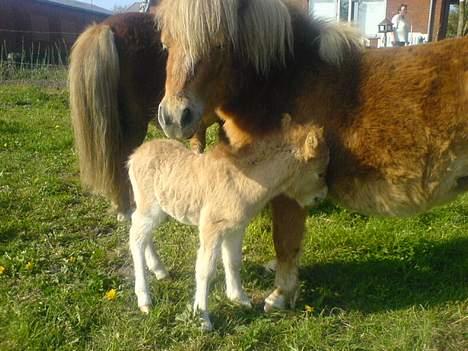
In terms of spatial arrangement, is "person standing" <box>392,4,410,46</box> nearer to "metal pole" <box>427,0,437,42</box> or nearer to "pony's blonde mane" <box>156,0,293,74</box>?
"metal pole" <box>427,0,437,42</box>

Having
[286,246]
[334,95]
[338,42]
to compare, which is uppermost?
[338,42]

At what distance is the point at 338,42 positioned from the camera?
3.04m

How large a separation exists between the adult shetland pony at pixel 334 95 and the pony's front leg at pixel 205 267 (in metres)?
0.48

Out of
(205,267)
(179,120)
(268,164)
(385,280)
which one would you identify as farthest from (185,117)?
(385,280)

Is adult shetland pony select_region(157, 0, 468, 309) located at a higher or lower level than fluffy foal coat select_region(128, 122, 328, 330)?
higher

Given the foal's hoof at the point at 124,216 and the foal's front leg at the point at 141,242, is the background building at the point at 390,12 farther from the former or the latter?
the foal's front leg at the point at 141,242

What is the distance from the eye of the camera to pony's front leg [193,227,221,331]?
283 centimetres

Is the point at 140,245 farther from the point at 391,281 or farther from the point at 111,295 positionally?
the point at 391,281

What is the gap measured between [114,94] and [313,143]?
2084 mm

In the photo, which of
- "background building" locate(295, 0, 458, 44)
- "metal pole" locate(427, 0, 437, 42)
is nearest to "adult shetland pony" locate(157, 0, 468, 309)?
"background building" locate(295, 0, 458, 44)

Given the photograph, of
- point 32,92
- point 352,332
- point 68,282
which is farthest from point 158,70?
point 32,92

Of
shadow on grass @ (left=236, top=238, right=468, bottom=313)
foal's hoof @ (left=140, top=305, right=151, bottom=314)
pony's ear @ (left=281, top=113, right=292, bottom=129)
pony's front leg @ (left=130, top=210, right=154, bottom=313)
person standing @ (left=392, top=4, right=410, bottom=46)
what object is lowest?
shadow on grass @ (left=236, top=238, right=468, bottom=313)

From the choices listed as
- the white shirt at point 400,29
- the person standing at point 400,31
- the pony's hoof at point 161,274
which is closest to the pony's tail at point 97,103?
the pony's hoof at point 161,274

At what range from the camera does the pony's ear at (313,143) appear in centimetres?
271
